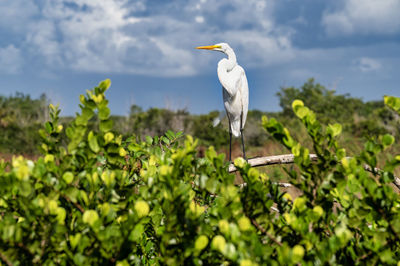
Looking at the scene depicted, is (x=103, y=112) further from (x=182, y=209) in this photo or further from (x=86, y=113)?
(x=182, y=209)

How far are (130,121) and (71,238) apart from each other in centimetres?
2769

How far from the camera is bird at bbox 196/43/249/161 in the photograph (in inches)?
224

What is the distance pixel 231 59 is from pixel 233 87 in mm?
562

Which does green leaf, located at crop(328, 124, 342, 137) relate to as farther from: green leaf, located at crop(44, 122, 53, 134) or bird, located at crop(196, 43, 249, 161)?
bird, located at crop(196, 43, 249, 161)

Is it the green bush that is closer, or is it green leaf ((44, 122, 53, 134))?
the green bush

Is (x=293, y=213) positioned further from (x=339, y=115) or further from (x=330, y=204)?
(x=339, y=115)

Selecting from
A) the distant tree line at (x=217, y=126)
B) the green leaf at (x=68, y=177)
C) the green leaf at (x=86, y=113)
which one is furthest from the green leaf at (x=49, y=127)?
the distant tree line at (x=217, y=126)

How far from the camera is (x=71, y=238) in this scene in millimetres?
1325

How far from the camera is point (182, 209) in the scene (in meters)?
1.37

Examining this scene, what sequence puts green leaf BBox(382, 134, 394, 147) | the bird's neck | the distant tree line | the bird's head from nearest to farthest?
green leaf BBox(382, 134, 394, 147) → the bird's neck → the bird's head → the distant tree line

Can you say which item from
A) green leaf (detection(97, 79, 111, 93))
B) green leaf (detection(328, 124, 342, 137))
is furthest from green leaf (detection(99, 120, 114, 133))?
green leaf (detection(328, 124, 342, 137))

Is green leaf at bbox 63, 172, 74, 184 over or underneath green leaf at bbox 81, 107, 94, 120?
underneath

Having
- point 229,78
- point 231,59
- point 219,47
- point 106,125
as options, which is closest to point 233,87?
point 229,78

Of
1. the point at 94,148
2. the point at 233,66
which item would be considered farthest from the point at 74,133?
the point at 233,66
